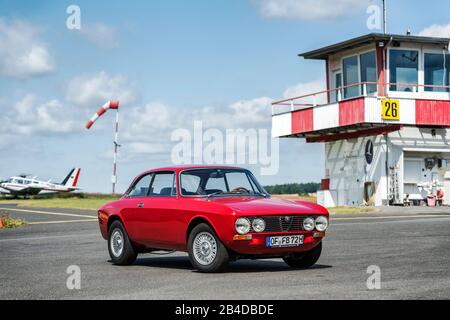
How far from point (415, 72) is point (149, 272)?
30.1m

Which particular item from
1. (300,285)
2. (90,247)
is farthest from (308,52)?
(300,285)

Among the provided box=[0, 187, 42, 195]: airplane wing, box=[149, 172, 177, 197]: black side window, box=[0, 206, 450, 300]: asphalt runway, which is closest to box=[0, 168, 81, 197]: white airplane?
box=[0, 187, 42, 195]: airplane wing

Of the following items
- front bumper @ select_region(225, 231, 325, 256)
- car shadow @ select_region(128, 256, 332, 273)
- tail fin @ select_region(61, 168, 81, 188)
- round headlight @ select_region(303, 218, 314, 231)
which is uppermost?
tail fin @ select_region(61, 168, 81, 188)

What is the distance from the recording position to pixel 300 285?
9.59 metres

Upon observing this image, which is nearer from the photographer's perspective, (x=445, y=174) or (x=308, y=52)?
(x=445, y=174)

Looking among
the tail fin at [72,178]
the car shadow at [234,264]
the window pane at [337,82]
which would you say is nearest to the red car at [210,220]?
the car shadow at [234,264]

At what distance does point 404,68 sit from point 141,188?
2823cm

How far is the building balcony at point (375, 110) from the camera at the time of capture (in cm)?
3744

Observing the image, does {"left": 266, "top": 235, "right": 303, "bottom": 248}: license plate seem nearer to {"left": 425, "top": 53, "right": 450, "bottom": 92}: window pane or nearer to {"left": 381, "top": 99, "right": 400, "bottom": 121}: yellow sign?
{"left": 381, "top": 99, "right": 400, "bottom": 121}: yellow sign

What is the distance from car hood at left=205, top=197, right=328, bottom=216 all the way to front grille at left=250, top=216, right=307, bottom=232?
84 mm

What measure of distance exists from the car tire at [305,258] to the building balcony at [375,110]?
84.6ft

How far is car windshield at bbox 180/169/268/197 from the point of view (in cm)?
1205

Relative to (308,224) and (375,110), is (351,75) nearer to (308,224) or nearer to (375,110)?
(375,110)

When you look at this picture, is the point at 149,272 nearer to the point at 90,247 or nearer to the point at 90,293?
the point at 90,293
